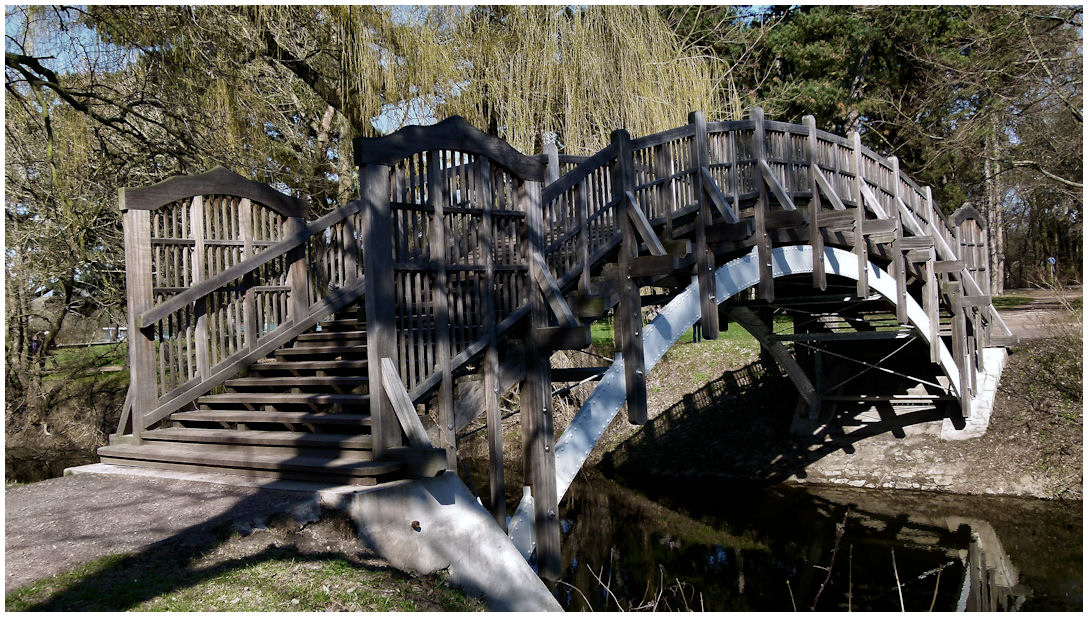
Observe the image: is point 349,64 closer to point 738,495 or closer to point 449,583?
point 449,583

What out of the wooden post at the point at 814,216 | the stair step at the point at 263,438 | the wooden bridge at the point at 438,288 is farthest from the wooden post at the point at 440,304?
the wooden post at the point at 814,216

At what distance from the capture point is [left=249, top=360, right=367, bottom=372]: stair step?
21.9 feet

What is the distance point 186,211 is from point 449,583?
4463mm

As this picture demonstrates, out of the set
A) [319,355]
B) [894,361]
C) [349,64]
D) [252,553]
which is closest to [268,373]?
[319,355]

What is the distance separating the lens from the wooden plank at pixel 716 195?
8.02 meters

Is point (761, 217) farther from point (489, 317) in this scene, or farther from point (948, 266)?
point (948, 266)

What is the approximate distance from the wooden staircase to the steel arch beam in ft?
5.27

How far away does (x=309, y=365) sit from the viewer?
702 cm

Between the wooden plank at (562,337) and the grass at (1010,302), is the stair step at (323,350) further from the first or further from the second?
the grass at (1010,302)

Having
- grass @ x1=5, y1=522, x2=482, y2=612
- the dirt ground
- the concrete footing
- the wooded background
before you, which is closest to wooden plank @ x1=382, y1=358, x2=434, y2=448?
the dirt ground

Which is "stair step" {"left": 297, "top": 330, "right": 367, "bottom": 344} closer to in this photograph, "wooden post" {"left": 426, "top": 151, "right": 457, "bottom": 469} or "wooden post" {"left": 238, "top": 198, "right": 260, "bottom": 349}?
"wooden post" {"left": 238, "top": 198, "right": 260, "bottom": 349}

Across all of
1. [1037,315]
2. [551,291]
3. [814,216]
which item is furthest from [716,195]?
[1037,315]

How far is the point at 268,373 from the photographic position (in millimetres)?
7430

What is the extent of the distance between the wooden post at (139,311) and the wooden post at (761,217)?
5.71m
